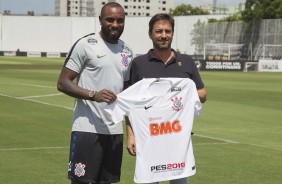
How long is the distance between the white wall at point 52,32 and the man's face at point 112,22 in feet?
411

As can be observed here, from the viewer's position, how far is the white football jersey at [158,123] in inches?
268

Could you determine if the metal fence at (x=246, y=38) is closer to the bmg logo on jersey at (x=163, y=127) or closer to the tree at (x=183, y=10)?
the tree at (x=183, y=10)

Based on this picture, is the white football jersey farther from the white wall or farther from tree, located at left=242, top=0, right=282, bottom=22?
the white wall

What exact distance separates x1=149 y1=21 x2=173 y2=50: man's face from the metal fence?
7875 cm

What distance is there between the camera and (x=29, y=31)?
137000 mm

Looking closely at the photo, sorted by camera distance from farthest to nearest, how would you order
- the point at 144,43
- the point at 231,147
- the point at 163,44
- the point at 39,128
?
the point at 144,43 < the point at 39,128 < the point at 231,147 < the point at 163,44

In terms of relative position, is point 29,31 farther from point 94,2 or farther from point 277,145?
point 277,145

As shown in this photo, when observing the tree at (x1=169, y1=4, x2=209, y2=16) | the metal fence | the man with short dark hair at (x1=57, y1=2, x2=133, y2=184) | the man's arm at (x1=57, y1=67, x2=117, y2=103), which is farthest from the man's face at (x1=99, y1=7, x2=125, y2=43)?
the tree at (x1=169, y1=4, x2=209, y2=16)

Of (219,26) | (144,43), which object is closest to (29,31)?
(144,43)

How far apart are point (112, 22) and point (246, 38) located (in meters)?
94.5

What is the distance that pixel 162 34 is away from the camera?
22.2 ft

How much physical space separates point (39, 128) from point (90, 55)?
10772 mm

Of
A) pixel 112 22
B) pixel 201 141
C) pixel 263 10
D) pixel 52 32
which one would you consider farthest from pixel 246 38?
pixel 112 22

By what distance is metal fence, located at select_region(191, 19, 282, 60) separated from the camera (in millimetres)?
92375
